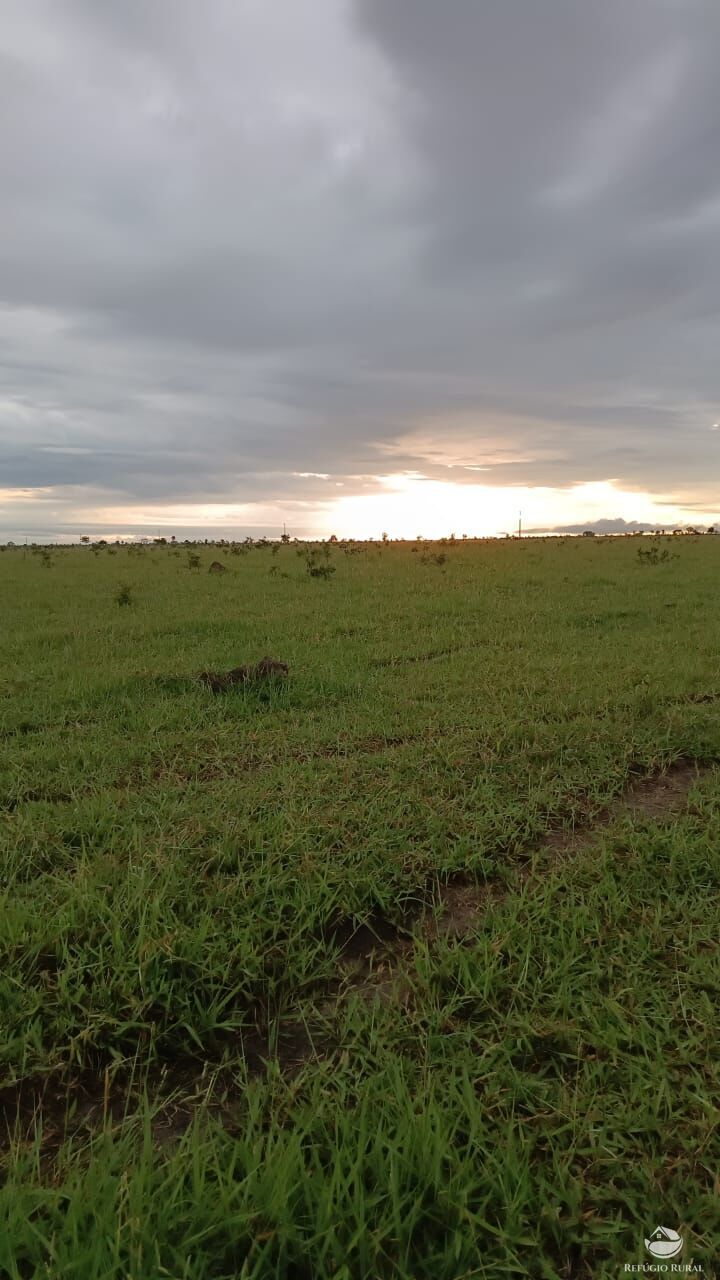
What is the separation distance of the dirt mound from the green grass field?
2.31 ft

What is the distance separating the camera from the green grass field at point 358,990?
158 centimetres

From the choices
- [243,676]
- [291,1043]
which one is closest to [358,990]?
[291,1043]

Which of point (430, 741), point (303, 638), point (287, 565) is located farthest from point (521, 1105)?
point (287, 565)

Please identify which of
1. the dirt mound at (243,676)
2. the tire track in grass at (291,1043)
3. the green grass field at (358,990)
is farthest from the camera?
the dirt mound at (243,676)

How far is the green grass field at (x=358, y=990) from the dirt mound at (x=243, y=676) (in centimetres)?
71

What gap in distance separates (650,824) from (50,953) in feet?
10.5

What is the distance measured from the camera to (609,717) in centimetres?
532

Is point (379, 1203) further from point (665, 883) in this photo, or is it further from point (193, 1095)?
point (665, 883)

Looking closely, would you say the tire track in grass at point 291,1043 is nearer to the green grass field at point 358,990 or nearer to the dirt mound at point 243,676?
the green grass field at point 358,990

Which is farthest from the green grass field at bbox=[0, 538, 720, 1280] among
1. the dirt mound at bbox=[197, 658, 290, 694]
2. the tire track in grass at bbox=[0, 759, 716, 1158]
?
the dirt mound at bbox=[197, 658, 290, 694]

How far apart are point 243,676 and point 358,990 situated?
13.7 ft

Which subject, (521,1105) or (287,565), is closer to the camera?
(521,1105)

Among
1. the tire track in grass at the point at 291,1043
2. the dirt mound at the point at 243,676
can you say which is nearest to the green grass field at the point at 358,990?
the tire track in grass at the point at 291,1043

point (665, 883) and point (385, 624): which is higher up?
point (385, 624)
